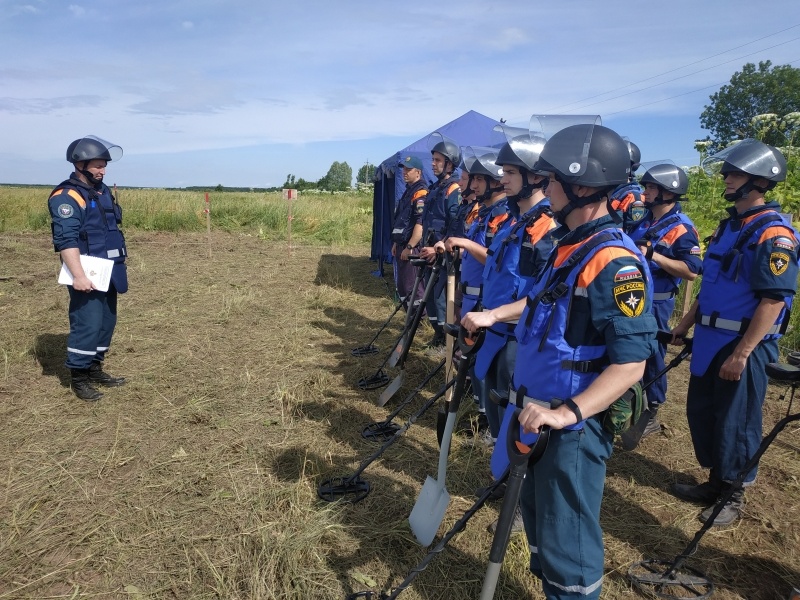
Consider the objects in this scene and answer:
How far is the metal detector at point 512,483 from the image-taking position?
6.21 ft

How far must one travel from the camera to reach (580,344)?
198 cm

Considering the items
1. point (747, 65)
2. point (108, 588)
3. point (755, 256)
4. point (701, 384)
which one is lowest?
point (108, 588)

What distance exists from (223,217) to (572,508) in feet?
67.9

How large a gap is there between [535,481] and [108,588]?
2.25 meters

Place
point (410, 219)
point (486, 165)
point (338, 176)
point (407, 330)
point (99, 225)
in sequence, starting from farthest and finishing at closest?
1. point (338, 176)
2. point (410, 219)
3. point (407, 330)
4. point (99, 225)
5. point (486, 165)

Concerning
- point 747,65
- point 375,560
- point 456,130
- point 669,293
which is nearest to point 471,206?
point 669,293

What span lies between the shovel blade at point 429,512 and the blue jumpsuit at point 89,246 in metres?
3.55

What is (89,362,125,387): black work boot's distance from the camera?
5.23 meters

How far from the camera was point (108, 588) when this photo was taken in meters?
2.78

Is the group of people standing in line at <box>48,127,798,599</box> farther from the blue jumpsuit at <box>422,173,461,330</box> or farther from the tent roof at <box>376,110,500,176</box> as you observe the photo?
the tent roof at <box>376,110,500,176</box>

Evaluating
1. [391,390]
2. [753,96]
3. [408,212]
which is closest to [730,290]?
[391,390]

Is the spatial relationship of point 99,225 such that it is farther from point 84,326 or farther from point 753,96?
point 753,96

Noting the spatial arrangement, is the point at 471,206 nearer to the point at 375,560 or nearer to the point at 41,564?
the point at 375,560

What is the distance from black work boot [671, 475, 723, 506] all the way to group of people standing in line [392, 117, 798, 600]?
0.02 meters
